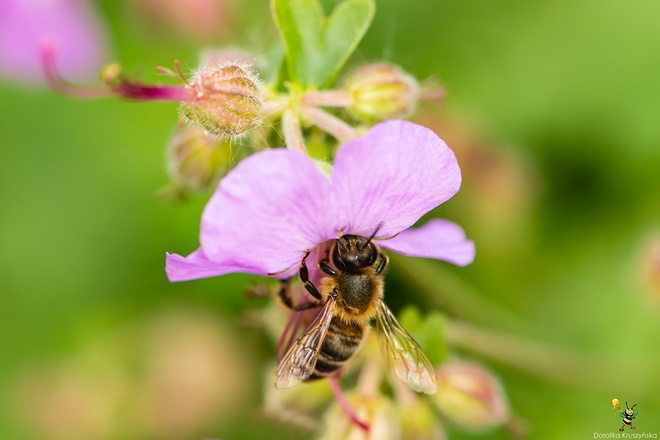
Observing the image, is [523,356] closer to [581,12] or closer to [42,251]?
[581,12]

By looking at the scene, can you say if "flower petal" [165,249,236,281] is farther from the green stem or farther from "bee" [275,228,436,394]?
the green stem

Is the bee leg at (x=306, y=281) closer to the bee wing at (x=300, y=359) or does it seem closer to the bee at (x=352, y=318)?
the bee at (x=352, y=318)

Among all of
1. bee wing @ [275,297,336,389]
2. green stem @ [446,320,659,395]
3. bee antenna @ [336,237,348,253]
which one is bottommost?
bee wing @ [275,297,336,389]

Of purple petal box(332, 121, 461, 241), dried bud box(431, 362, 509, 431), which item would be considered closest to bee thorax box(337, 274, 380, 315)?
purple petal box(332, 121, 461, 241)

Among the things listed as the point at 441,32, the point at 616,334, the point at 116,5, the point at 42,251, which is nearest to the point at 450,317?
the point at 616,334

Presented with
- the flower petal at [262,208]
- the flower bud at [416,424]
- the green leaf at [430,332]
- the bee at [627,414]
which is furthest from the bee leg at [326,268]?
the bee at [627,414]

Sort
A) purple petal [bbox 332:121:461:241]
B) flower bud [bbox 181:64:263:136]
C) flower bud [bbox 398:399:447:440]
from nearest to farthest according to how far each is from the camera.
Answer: purple petal [bbox 332:121:461:241]
flower bud [bbox 181:64:263:136]
flower bud [bbox 398:399:447:440]
